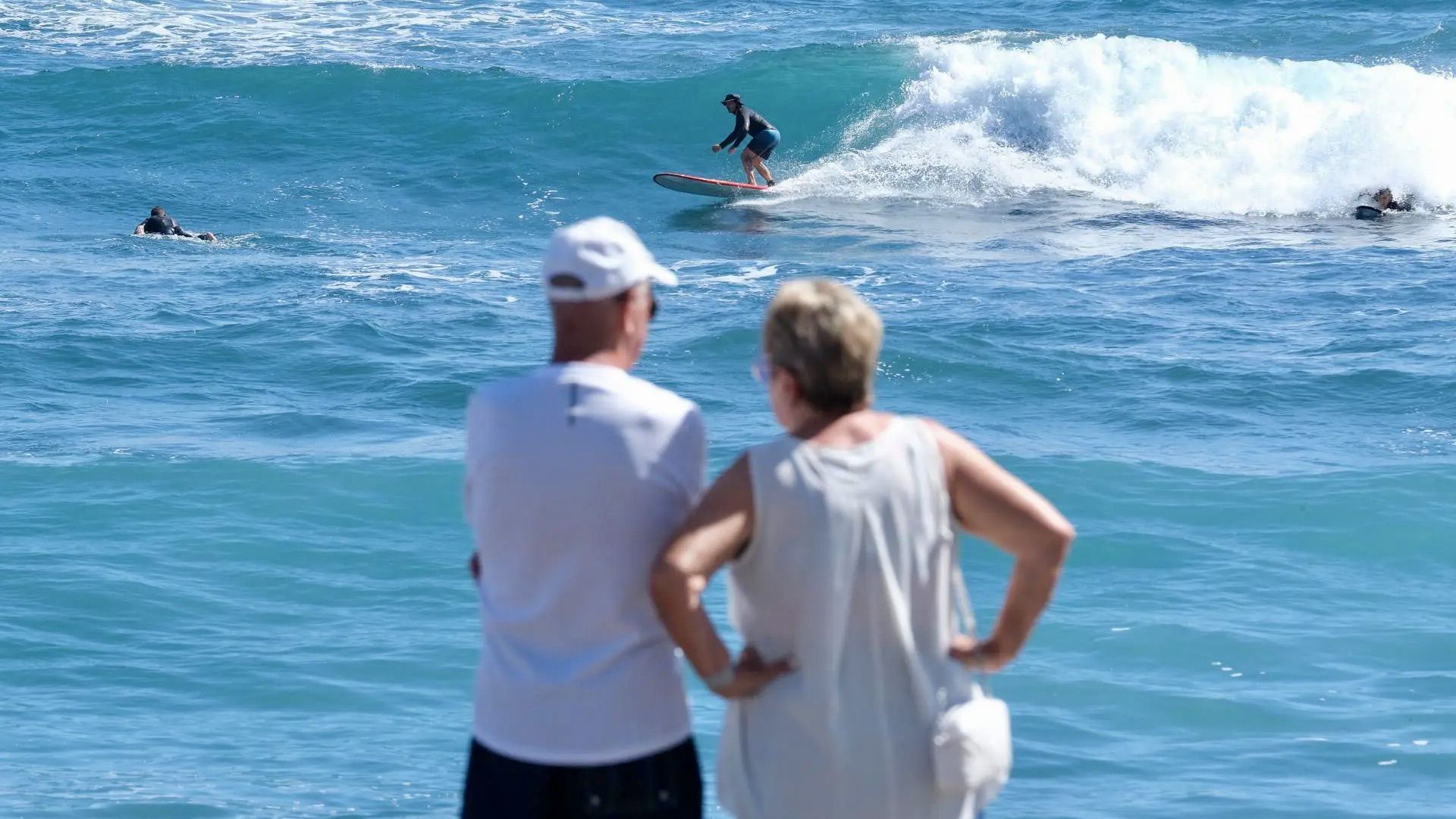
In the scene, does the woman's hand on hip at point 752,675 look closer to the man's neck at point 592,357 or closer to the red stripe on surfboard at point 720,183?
the man's neck at point 592,357

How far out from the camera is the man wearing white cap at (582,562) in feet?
8.46

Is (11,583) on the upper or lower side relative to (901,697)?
lower

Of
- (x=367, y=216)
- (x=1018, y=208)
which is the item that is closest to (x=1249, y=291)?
(x=1018, y=208)

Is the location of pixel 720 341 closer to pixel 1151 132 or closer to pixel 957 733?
pixel 957 733

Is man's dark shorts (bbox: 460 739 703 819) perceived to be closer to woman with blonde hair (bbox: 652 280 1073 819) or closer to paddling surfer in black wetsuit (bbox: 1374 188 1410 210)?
woman with blonde hair (bbox: 652 280 1073 819)

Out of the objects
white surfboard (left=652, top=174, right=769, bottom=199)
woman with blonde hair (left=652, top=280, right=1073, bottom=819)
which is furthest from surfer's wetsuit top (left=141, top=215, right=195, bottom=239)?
woman with blonde hair (left=652, top=280, right=1073, bottom=819)

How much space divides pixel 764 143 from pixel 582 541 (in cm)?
2044

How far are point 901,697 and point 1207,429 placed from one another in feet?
28.4

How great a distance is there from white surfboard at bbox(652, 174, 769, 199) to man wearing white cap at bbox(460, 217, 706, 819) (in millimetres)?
19688

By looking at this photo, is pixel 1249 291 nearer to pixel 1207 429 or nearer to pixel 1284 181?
pixel 1207 429

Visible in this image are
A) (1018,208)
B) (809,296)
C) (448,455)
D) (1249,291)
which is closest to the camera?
(809,296)

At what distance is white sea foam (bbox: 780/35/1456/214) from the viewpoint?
22.2 metres

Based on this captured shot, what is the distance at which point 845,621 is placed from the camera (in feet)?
8.42

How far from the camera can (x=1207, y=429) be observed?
35.4 ft
